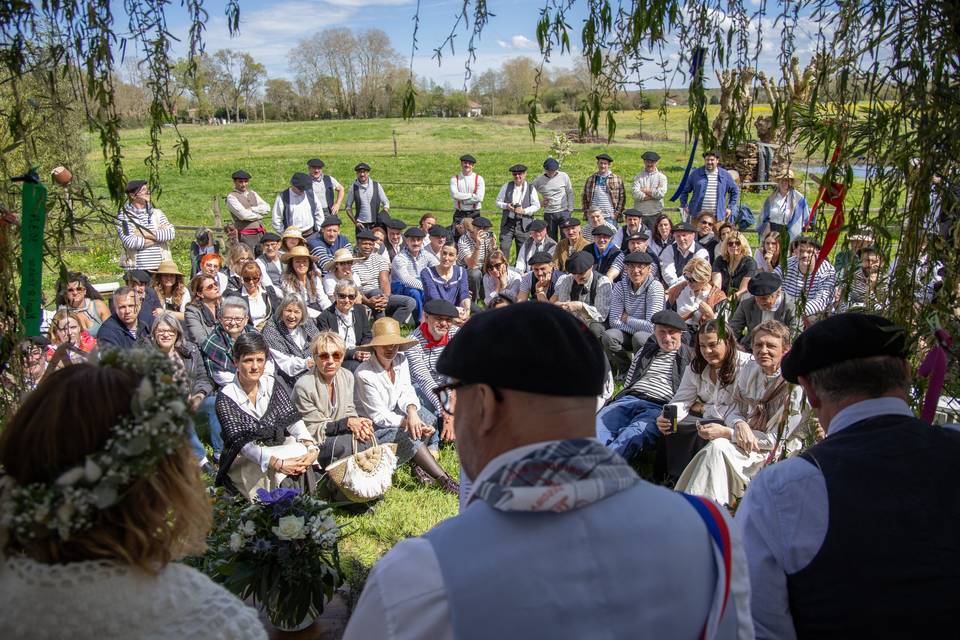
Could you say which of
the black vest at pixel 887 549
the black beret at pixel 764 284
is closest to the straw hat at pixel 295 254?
the black beret at pixel 764 284

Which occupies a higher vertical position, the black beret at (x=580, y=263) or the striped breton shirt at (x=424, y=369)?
the black beret at (x=580, y=263)

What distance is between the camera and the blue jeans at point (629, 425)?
578 cm

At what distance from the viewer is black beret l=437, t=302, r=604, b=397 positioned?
1.40 m

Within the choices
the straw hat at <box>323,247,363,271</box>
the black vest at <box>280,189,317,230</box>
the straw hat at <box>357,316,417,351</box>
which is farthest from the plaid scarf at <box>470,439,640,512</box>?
the black vest at <box>280,189,317,230</box>

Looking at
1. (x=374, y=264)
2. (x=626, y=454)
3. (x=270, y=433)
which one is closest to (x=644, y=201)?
(x=374, y=264)

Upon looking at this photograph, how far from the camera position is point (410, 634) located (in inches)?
51.1

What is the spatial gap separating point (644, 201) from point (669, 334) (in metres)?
5.97

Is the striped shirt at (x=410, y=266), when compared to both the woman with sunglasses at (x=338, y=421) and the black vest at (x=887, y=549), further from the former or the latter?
the black vest at (x=887, y=549)

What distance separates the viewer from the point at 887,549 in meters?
1.89

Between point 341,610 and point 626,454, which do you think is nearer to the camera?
point 341,610

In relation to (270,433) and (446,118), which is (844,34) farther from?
(446,118)

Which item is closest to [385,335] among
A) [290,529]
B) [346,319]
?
[346,319]

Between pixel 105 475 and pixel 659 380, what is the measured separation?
5207mm

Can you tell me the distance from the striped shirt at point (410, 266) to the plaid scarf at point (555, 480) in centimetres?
827
